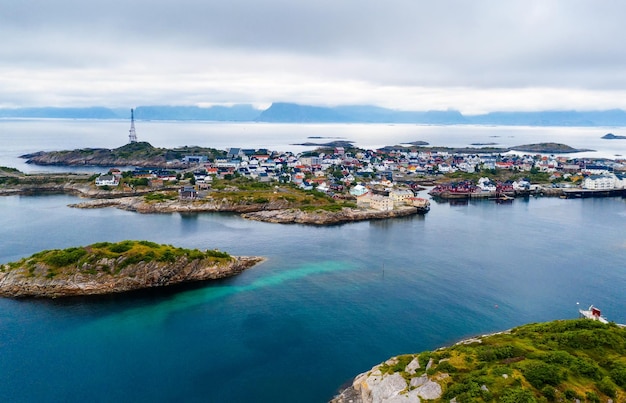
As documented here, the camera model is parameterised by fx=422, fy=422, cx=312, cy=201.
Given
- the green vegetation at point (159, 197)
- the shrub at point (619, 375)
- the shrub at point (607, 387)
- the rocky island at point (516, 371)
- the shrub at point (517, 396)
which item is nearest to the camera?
the shrub at point (517, 396)

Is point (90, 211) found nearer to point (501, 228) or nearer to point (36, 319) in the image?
point (36, 319)

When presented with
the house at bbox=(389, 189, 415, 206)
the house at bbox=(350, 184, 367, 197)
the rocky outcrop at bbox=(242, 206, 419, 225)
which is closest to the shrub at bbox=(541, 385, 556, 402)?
the rocky outcrop at bbox=(242, 206, 419, 225)

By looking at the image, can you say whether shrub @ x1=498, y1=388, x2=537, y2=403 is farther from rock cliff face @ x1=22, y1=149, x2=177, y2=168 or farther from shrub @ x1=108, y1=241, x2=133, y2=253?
rock cliff face @ x1=22, y1=149, x2=177, y2=168

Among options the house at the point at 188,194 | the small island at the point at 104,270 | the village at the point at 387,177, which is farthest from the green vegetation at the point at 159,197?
the small island at the point at 104,270

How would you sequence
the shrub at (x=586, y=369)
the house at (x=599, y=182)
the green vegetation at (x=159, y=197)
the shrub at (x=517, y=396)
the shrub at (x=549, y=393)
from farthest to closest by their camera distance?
the house at (x=599, y=182) < the green vegetation at (x=159, y=197) < the shrub at (x=586, y=369) < the shrub at (x=549, y=393) < the shrub at (x=517, y=396)

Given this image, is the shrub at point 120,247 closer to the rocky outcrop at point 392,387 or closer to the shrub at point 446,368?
the rocky outcrop at point 392,387

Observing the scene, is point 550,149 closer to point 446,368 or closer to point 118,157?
point 118,157
